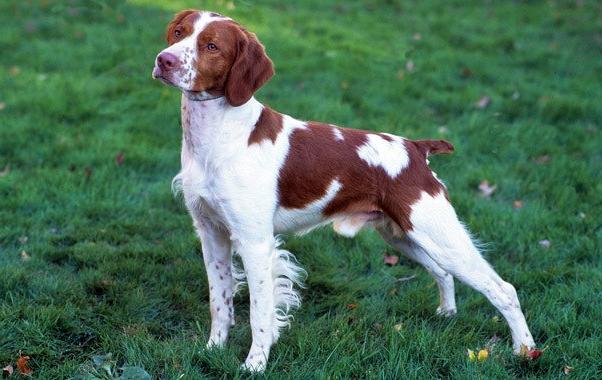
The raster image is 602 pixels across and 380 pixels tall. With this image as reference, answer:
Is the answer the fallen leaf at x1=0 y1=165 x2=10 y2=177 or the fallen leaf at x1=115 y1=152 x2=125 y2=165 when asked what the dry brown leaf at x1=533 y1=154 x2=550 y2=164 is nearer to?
the fallen leaf at x1=115 y1=152 x2=125 y2=165

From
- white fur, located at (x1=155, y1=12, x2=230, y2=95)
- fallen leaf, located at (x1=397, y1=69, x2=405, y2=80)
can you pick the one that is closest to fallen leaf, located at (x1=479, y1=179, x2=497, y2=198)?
fallen leaf, located at (x1=397, y1=69, x2=405, y2=80)

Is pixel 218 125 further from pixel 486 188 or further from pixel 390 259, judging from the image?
pixel 486 188

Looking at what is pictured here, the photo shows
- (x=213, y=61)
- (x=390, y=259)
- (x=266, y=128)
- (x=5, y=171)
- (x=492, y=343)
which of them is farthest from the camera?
(x=5, y=171)

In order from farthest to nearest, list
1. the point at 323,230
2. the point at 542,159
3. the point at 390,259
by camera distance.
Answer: the point at 542,159, the point at 323,230, the point at 390,259

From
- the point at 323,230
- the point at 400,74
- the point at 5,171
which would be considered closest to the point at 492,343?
the point at 323,230

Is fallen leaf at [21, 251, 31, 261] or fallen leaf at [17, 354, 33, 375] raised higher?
fallen leaf at [17, 354, 33, 375]

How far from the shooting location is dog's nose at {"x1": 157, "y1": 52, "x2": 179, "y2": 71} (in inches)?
121

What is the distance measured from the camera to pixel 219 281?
3762 millimetres

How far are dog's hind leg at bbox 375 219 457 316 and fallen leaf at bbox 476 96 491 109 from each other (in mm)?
3644

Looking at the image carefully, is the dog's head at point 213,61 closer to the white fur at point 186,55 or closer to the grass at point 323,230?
the white fur at point 186,55

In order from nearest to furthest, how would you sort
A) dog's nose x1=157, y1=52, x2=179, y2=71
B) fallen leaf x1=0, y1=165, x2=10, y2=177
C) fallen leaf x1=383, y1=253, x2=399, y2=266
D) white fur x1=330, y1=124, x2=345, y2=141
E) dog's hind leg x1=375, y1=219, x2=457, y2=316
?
dog's nose x1=157, y1=52, x2=179, y2=71, white fur x1=330, y1=124, x2=345, y2=141, dog's hind leg x1=375, y1=219, x2=457, y2=316, fallen leaf x1=383, y1=253, x2=399, y2=266, fallen leaf x1=0, y1=165, x2=10, y2=177

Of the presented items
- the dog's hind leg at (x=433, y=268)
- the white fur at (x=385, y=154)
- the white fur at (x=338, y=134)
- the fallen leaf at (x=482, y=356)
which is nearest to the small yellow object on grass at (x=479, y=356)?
the fallen leaf at (x=482, y=356)

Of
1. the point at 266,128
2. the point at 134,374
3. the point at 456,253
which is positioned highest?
the point at 266,128

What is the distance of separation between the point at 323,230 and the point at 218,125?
1.78 metres
